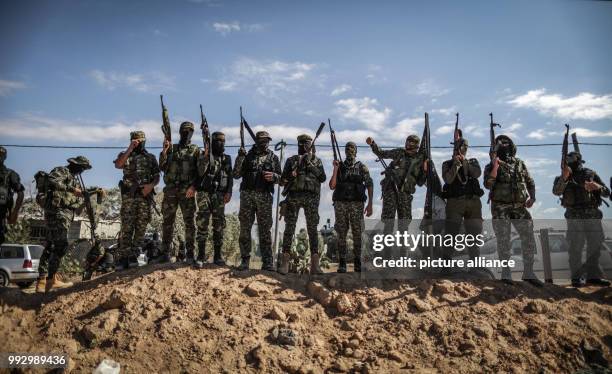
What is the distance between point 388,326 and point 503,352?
142 centimetres

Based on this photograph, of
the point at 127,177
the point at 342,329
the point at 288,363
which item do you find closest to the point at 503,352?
the point at 342,329

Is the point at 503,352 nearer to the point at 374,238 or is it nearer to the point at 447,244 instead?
the point at 447,244

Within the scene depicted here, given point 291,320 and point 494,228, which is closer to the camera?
point 291,320

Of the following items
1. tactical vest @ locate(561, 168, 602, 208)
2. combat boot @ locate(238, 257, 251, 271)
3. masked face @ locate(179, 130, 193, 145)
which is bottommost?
combat boot @ locate(238, 257, 251, 271)

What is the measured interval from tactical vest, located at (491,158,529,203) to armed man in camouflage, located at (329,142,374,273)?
2139 millimetres

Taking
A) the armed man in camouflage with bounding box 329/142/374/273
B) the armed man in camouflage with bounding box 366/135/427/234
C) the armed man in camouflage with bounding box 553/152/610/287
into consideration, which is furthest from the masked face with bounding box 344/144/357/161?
the armed man in camouflage with bounding box 553/152/610/287

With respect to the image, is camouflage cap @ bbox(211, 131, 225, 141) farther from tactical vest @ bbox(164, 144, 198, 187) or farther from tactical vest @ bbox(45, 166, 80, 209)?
tactical vest @ bbox(45, 166, 80, 209)

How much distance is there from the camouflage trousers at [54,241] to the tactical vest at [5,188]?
0.61 m

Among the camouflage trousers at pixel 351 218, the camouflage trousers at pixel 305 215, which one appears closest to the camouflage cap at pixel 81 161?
the camouflage trousers at pixel 305 215

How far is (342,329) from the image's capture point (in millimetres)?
5277

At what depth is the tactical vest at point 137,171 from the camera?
6379 millimetres

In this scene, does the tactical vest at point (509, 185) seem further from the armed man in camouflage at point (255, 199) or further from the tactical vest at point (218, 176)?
the tactical vest at point (218, 176)

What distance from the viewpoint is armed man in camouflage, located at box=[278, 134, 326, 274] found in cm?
664

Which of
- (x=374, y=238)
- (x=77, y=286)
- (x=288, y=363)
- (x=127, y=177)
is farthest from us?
(x=374, y=238)
